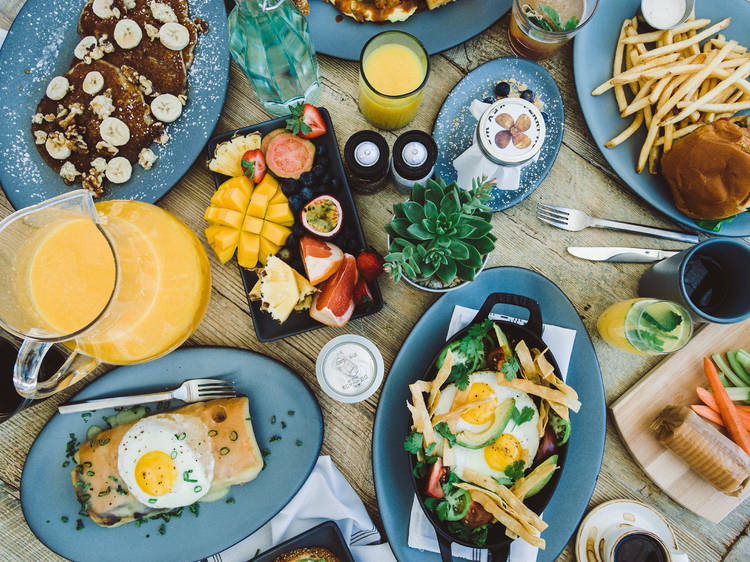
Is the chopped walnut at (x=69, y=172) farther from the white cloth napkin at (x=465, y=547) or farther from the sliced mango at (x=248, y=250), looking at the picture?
the white cloth napkin at (x=465, y=547)

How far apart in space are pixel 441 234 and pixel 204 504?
3.24ft

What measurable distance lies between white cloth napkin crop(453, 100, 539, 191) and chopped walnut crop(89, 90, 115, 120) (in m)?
0.95

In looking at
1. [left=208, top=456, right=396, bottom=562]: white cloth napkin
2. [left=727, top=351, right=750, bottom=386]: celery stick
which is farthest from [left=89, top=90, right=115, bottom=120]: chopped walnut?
[left=727, top=351, right=750, bottom=386]: celery stick

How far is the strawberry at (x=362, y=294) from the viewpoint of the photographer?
127 centimetres

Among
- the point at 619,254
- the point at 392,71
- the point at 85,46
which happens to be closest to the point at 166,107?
the point at 85,46

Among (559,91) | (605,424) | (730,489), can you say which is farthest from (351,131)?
(730,489)

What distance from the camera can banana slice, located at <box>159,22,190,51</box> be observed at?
130 centimetres

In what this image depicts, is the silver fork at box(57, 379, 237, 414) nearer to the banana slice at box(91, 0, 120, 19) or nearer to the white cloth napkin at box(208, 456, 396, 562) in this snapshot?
the white cloth napkin at box(208, 456, 396, 562)

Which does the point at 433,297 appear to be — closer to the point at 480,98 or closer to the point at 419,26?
the point at 480,98

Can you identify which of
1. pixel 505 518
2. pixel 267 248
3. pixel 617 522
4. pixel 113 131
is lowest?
pixel 617 522

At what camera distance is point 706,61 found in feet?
4.28

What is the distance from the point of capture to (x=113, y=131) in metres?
1.28

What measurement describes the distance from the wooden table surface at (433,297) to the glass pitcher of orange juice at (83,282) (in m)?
0.35

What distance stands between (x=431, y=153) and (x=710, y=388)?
105 cm
